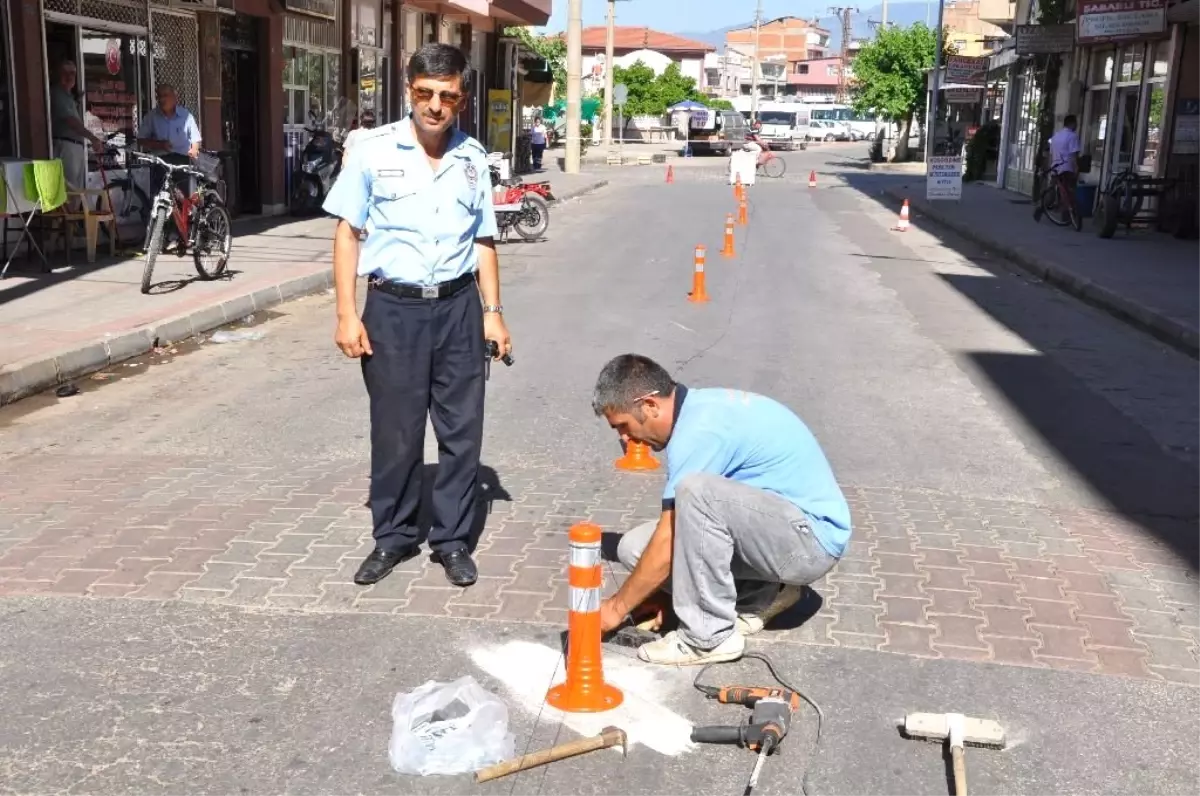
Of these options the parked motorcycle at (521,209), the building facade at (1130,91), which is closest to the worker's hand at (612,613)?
the parked motorcycle at (521,209)

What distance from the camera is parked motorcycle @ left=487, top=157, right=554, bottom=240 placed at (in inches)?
757

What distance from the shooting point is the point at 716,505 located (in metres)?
4.26

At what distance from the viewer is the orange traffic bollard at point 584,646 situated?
3906 millimetres

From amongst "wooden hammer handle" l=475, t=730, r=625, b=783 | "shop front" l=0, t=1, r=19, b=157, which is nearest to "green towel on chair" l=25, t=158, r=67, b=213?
"shop front" l=0, t=1, r=19, b=157

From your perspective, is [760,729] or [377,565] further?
[377,565]

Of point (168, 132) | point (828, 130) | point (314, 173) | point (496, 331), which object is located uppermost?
point (168, 132)

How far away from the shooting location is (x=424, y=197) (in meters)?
4.93

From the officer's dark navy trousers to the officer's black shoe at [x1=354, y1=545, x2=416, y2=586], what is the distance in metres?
0.04

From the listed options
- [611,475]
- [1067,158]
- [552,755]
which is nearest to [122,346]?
[611,475]

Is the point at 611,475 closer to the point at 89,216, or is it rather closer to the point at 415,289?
the point at 415,289

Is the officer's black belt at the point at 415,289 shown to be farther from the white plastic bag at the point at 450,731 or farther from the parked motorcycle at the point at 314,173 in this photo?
the parked motorcycle at the point at 314,173

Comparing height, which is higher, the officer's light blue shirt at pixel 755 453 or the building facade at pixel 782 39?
the building facade at pixel 782 39

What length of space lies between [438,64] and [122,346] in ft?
19.3

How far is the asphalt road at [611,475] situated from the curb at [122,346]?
18 cm
